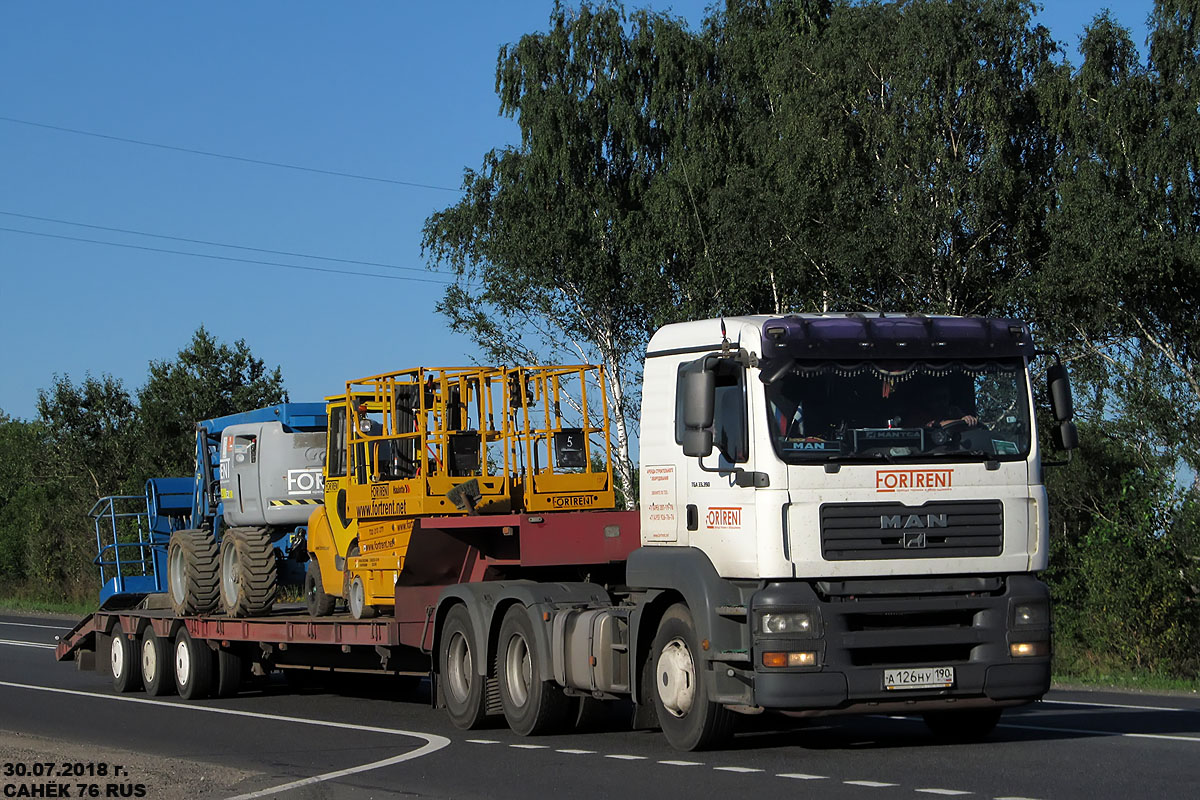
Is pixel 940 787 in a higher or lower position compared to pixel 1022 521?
lower

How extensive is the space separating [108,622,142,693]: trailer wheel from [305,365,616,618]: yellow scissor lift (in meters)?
5.27

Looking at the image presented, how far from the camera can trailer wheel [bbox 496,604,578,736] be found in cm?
1417

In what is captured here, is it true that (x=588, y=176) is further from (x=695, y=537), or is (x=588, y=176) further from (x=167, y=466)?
(x=695, y=537)

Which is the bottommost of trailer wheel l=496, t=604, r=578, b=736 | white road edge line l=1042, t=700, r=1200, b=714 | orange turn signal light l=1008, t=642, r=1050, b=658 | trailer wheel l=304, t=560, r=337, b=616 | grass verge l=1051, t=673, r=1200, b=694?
grass verge l=1051, t=673, r=1200, b=694

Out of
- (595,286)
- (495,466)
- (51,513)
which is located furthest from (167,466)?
(495,466)

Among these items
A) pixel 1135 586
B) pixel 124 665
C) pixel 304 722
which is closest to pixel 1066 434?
pixel 304 722

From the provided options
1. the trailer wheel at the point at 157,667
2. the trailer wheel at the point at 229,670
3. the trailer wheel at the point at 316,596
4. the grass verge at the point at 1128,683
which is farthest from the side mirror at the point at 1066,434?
the trailer wheel at the point at 157,667

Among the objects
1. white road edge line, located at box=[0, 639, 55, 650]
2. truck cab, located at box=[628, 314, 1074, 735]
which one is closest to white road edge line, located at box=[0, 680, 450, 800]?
truck cab, located at box=[628, 314, 1074, 735]

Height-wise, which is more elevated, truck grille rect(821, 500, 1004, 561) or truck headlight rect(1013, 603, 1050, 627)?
truck grille rect(821, 500, 1004, 561)

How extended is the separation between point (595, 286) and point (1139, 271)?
51.5 feet

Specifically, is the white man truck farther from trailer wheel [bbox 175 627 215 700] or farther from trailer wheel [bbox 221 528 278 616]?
trailer wheel [bbox 175 627 215 700]

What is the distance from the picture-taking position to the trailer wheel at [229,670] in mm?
19578

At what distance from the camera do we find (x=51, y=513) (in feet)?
173

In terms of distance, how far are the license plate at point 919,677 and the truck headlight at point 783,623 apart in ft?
2.23
